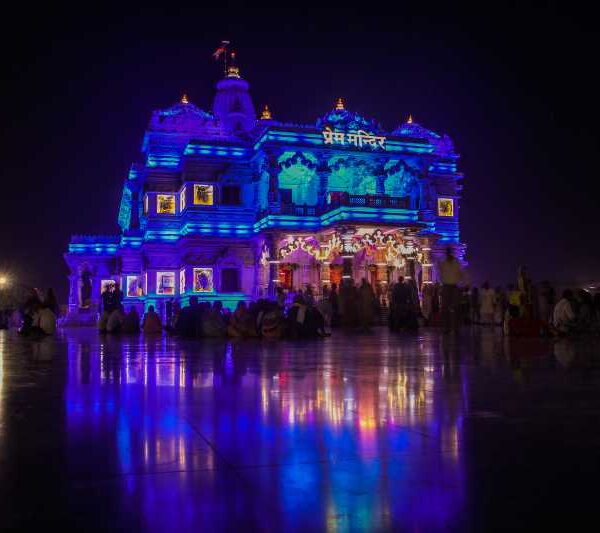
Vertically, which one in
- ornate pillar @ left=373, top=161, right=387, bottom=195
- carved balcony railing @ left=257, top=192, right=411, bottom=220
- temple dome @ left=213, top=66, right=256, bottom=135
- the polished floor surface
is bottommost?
the polished floor surface

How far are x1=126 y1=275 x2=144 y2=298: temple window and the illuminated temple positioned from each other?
3.57ft

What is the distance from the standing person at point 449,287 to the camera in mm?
18969

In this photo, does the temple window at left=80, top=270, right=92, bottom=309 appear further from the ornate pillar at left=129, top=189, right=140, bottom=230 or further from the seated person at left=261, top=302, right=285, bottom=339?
the seated person at left=261, top=302, right=285, bottom=339

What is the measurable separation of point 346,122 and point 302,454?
137ft

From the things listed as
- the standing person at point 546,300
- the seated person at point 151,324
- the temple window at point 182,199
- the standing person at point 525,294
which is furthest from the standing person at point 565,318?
the temple window at point 182,199

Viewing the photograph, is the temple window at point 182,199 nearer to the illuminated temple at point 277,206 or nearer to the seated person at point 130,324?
the illuminated temple at point 277,206

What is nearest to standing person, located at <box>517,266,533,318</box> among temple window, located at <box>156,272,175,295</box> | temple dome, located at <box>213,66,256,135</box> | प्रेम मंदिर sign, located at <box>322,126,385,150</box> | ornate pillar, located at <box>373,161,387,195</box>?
प्रेम मंदिर sign, located at <box>322,126,385,150</box>

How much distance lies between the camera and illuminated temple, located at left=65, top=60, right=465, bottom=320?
40531 millimetres

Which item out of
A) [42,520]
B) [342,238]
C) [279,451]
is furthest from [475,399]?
[342,238]

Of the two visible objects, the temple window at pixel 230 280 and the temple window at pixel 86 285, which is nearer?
the temple window at pixel 230 280

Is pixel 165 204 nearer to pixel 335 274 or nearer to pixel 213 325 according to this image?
pixel 335 274

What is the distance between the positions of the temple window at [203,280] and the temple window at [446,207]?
18285 mm

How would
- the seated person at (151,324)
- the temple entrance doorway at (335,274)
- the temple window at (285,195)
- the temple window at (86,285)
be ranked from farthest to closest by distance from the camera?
the temple window at (86,285) → the temple window at (285,195) → the temple entrance doorway at (335,274) → the seated person at (151,324)

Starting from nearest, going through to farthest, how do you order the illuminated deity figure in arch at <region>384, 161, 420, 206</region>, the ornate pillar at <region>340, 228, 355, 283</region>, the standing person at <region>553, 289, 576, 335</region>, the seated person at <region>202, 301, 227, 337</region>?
the standing person at <region>553, 289, 576, 335</region> → the seated person at <region>202, 301, 227, 337</region> → the ornate pillar at <region>340, 228, 355, 283</region> → the illuminated deity figure in arch at <region>384, 161, 420, 206</region>
